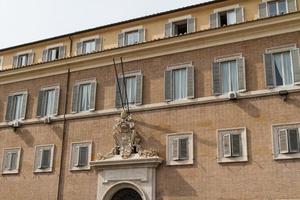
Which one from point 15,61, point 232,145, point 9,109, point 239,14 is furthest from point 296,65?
point 15,61

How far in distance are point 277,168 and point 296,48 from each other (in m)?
5.38

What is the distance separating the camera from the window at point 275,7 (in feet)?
71.7

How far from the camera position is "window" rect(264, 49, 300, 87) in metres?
20.2

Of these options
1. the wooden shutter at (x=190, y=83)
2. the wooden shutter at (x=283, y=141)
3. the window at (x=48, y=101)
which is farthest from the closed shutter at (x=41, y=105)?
the wooden shutter at (x=283, y=141)

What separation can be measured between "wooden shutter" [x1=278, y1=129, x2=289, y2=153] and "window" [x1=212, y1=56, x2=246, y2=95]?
8.74ft

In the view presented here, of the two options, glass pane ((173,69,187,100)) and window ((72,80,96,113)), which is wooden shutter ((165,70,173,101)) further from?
window ((72,80,96,113))

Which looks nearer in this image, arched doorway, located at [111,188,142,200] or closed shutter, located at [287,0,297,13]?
closed shutter, located at [287,0,297,13]

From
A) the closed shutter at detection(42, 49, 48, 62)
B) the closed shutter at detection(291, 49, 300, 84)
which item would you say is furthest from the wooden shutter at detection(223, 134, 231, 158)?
the closed shutter at detection(42, 49, 48, 62)

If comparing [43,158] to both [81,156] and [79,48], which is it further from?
[79,48]

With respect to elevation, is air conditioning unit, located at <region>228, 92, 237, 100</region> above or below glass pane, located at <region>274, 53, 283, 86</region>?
below

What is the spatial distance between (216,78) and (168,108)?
2.75 meters

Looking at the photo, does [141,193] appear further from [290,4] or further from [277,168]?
[290,4]

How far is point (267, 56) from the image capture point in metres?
20.9

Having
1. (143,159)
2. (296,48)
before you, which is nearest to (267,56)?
(296,48)
